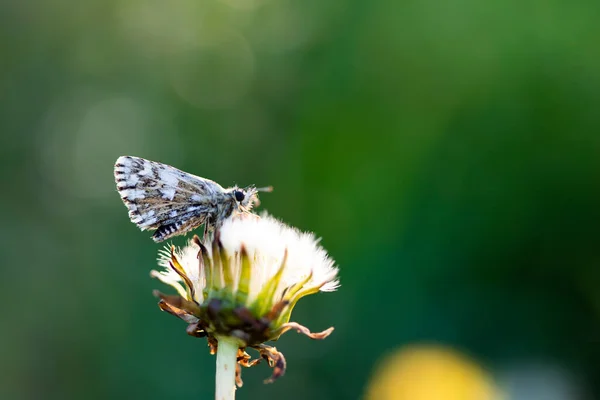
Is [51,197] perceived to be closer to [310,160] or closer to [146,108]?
[146,108]

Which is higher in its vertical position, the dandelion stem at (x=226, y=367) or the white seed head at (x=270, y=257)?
the white seed head at (x=270, y=257)

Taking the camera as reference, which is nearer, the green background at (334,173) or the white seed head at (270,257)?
the white seed head at (270,257)

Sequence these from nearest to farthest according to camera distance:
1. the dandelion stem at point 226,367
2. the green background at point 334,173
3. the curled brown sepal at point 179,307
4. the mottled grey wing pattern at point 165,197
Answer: the dandelion stem at point 226,367 < the curled brown sepal at point 179,307 < the mottled grey wing pattern at point 165,197 < the green background at point 334,173

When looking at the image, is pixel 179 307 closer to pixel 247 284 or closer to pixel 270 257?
pixel 247 284

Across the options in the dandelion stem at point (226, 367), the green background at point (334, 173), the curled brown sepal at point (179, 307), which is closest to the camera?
the dandelion stem at point (226, 367)

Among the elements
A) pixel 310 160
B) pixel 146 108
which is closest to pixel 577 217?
pixel 310 160

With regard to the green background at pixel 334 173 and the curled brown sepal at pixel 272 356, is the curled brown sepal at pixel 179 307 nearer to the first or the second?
the curled brown sepal at pixel 272 356

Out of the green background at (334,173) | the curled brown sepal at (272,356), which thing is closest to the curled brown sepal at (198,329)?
the curled brown sepal at (272,356)

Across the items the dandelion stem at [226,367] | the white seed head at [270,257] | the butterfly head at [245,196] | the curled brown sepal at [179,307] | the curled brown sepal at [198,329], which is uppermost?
the butterfly head at [245,196]
